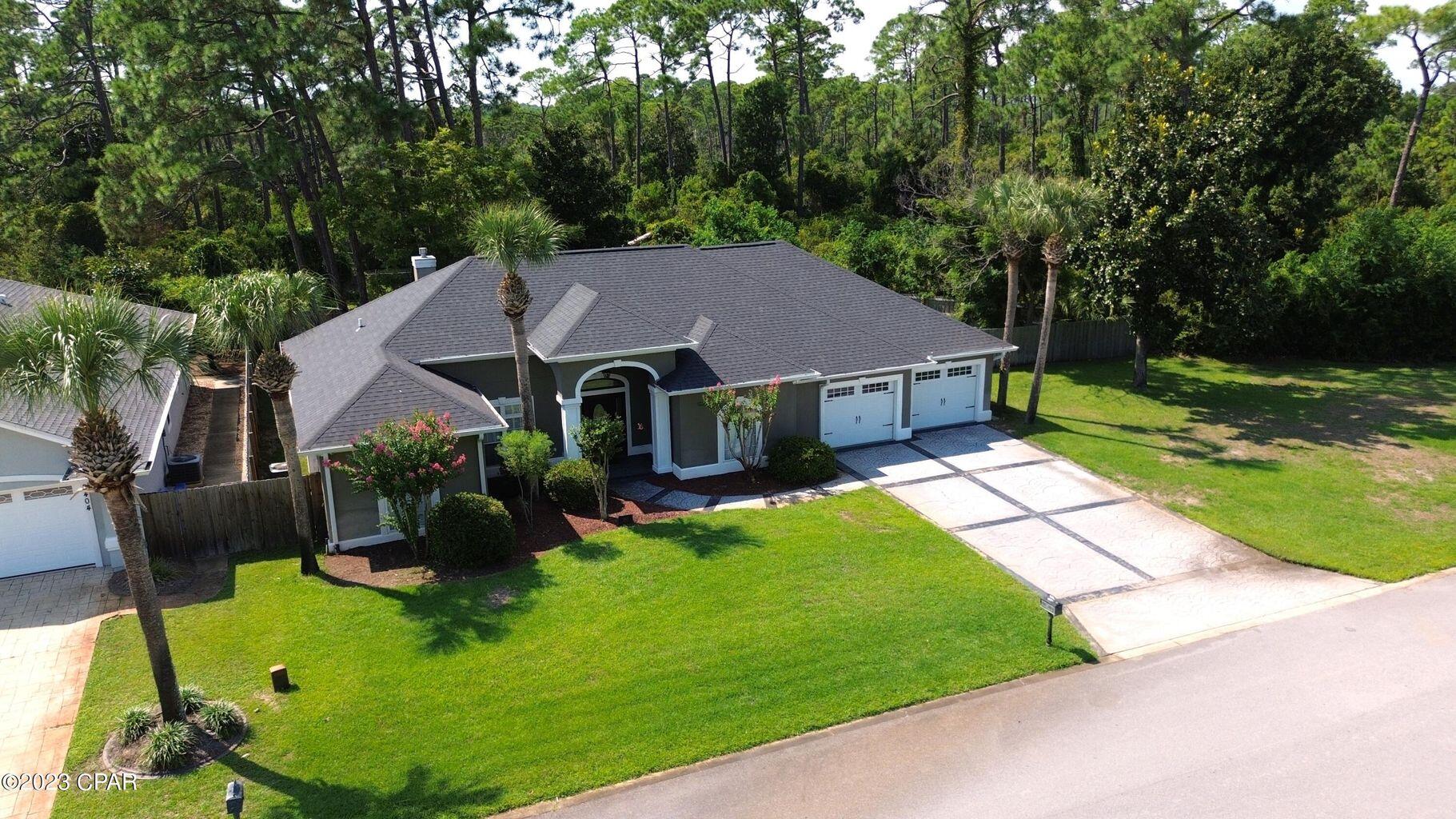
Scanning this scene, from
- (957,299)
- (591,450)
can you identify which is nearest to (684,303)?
(591,450)

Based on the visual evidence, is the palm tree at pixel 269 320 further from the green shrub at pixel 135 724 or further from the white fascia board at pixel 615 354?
the white fascia board at pixel 615 354

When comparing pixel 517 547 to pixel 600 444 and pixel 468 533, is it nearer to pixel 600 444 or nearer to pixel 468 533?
pixel 468 533

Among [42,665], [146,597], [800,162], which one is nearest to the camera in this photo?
[146,597]

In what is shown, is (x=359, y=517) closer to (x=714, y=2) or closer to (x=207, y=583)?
(x=207, y=583)

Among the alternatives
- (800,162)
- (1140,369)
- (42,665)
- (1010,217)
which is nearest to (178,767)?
(42,665)

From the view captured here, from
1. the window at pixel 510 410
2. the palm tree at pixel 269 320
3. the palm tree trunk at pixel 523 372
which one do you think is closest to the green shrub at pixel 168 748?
the palm tree at pixel 269 320

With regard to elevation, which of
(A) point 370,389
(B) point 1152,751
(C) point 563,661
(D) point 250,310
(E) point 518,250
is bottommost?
(B) point 1152,751
